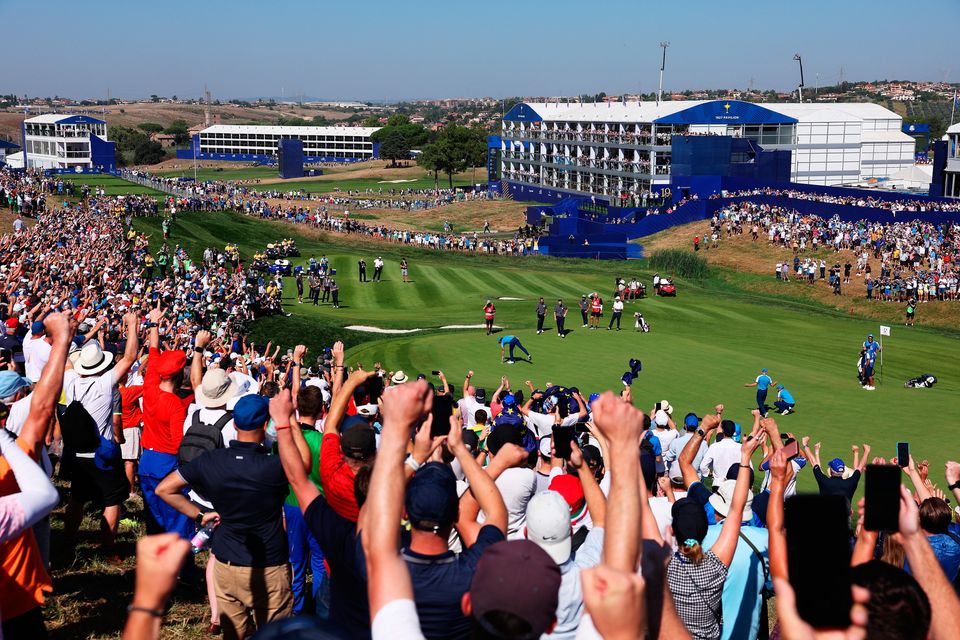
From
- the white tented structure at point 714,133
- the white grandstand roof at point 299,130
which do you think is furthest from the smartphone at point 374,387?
the white grandstand roof at point 299,130

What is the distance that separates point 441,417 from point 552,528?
211cm

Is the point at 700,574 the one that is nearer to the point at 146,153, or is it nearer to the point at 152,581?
the point at 152,581

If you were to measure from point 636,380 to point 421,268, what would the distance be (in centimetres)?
2768

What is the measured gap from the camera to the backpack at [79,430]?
8508 mm

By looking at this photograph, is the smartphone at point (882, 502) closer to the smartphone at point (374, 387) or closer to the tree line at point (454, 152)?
the smartphone at point (374, 387)

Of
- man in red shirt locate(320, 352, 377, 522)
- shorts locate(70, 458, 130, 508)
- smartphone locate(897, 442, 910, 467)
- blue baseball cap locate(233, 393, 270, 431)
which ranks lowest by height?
shorts locate(70, 458, 130, 508)

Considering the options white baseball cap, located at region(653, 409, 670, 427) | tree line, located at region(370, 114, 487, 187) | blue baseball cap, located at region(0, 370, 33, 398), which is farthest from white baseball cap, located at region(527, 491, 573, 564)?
tree line, located at region(370, 114, 487, 187)

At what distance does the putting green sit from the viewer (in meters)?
22.2

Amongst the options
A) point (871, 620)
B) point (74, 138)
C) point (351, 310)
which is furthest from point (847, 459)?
point (74, 138)

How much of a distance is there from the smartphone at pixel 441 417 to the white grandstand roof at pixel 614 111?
80151 mm

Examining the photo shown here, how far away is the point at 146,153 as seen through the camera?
172 metres

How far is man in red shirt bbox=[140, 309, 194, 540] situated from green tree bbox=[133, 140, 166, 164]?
571ft

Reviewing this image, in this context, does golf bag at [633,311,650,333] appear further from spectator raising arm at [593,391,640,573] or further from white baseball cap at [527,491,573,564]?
spectator raising arm at [593,391,640,573]

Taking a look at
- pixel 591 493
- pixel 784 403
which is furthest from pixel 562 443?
pixel 784 403
